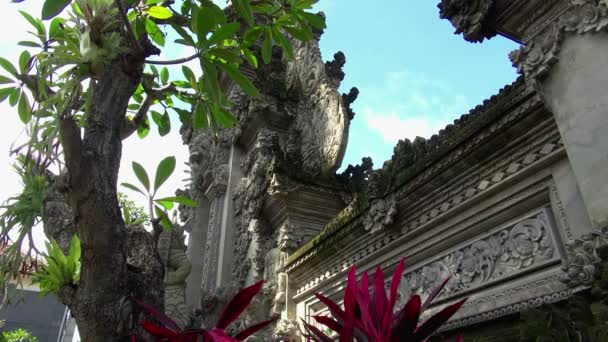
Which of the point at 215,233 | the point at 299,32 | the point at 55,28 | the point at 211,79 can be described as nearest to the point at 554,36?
the point at 299,32

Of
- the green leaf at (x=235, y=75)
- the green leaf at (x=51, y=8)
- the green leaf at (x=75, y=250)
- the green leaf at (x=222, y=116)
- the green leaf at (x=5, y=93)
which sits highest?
the green leaf at (x=222, y=116)

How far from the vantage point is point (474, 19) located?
3072 millimetres

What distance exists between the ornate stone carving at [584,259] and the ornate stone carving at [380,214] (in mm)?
1749

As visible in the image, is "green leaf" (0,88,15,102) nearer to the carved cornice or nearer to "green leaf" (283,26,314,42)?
"green leaf" (283,26,314,42)

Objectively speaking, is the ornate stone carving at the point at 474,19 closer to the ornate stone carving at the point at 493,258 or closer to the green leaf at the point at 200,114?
the ornate stone carving at the point at 493,258

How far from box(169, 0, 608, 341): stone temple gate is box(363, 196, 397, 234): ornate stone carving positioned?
13 millimetres

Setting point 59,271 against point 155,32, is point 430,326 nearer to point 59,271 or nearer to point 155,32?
point 59,271

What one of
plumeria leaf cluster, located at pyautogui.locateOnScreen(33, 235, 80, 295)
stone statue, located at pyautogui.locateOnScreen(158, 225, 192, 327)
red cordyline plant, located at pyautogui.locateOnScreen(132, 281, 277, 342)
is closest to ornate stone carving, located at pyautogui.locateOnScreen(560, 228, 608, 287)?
red cordyline plant, located at pyautogui.locateOnScreen(132, 281, 277, 342)

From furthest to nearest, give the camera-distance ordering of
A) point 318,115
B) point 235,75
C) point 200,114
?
point 318,115 → point 200,114 → point 235,75

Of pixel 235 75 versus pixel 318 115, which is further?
pixel 318 115

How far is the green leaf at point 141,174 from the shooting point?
275 centimetres

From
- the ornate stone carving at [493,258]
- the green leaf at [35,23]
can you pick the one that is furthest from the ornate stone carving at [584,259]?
the green leaf at [35,23]

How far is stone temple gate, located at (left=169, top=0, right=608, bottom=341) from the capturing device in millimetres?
2453

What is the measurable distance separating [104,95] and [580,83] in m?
2.71
